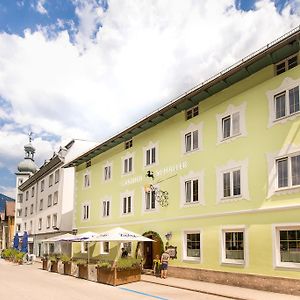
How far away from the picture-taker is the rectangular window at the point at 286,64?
17.7 metres

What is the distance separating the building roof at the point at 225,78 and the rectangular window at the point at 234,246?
24.0ft

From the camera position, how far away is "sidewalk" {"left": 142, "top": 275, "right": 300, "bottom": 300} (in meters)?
15.5

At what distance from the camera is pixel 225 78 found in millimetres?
20297

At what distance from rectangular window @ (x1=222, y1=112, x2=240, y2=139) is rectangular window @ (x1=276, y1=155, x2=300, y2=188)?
3221 mm

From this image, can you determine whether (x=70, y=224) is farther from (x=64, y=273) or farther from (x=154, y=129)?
(x=154, y=129)

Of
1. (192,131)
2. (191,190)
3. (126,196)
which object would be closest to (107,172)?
(126,196)

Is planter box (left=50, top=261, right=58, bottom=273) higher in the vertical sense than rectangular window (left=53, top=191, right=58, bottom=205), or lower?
lower

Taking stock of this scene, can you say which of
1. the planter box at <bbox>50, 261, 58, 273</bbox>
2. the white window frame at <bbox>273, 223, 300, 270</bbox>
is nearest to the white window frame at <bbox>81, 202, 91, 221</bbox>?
the planter box at <bbox>50, 261, 58, 273</bbox>

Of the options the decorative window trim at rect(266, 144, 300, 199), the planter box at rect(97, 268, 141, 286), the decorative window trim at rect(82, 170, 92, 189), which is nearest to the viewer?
the decorative window trim at rect(266, 144, 300, 199)

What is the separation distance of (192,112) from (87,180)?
51.5ft

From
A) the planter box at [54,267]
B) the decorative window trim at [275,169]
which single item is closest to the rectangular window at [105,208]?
the planter box at [54,267]

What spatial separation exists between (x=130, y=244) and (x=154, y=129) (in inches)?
316

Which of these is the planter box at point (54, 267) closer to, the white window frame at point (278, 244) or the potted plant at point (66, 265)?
the potted plant at point (66, 265)

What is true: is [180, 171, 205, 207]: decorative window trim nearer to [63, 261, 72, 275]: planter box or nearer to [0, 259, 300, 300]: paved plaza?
[0, 259, 300, 300]: paved plaza
